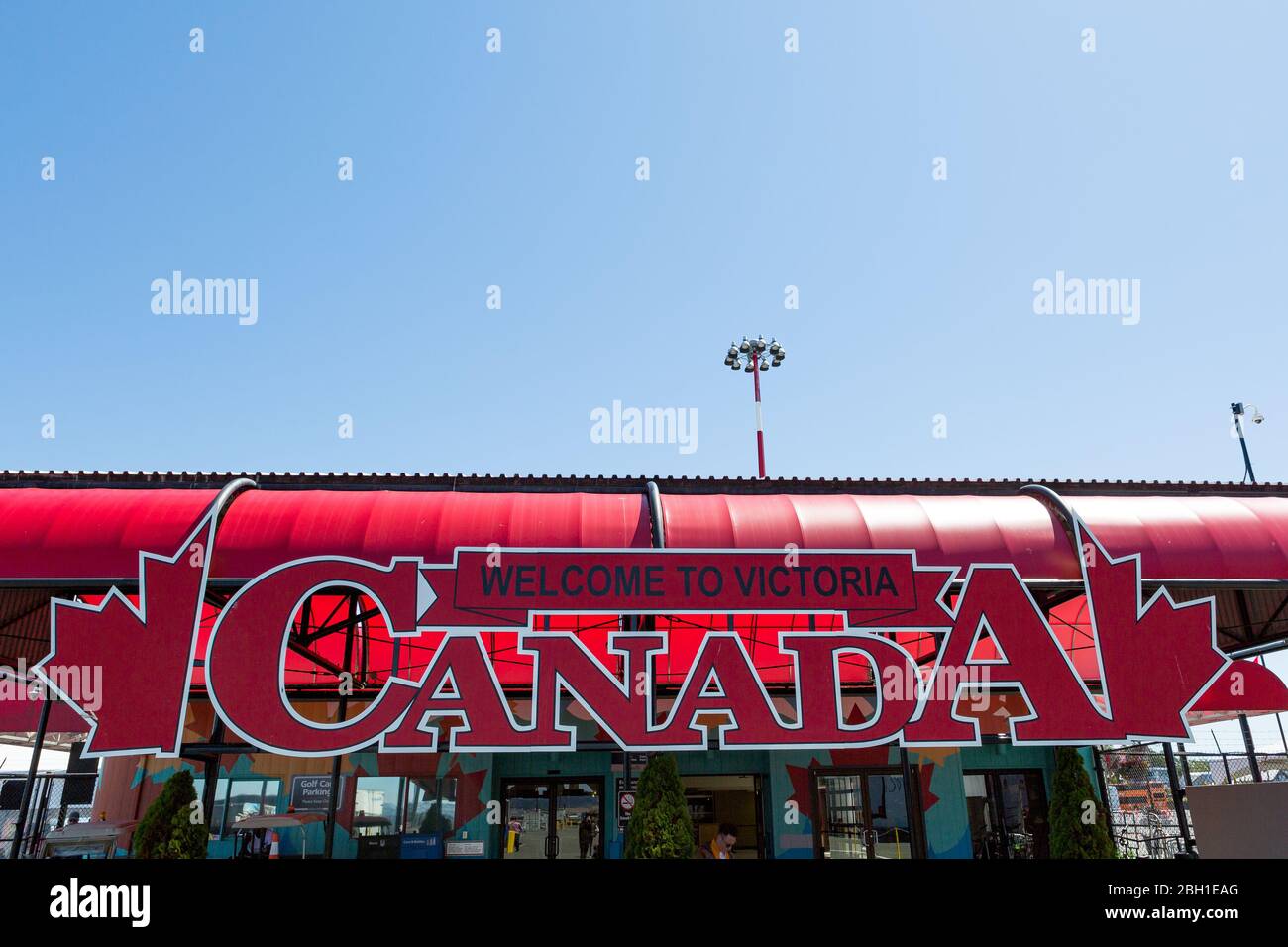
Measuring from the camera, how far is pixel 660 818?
31.2 feet

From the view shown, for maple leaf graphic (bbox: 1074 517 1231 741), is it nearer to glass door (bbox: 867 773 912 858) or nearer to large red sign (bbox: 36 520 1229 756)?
large red sign (bbox: 36 520 1229 756)

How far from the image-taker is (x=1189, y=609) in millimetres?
10258

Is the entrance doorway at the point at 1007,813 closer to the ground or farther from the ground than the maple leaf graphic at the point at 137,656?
closer to the ground

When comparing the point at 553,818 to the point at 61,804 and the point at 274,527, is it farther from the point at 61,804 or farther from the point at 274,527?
the point at 61,804

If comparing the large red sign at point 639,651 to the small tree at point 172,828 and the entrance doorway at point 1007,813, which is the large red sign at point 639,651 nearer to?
the small tree at point 172,828

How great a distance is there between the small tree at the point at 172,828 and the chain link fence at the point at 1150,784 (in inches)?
644

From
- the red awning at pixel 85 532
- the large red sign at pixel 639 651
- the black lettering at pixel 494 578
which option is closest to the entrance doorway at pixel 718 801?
the large red sign at pixel 639 651

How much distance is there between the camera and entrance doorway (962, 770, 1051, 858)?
16.4 metres

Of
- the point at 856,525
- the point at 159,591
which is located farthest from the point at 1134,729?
the point at 159,591

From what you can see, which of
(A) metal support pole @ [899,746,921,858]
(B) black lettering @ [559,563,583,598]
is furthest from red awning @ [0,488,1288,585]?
(A) metal support pole @ [899,746,921,858]

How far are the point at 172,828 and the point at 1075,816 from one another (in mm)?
11335

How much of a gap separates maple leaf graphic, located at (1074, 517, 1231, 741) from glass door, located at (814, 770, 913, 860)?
7.15 meters

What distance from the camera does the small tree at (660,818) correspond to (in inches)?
370
